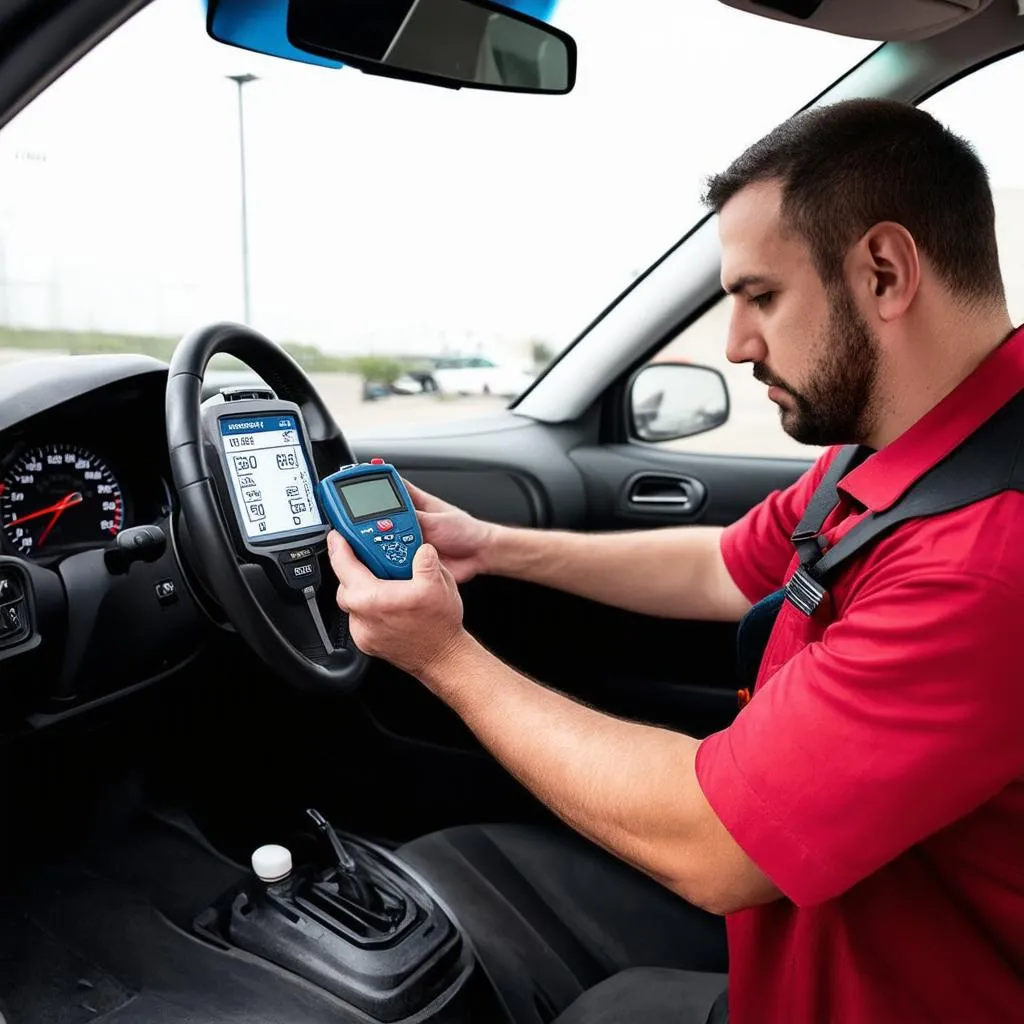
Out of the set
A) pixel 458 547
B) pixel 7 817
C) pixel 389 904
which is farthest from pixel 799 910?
pixel 7 817

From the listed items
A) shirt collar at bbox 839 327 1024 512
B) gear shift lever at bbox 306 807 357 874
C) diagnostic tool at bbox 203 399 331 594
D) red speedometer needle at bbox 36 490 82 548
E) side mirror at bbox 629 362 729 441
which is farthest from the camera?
side mirror at bbox 629 362 729 441

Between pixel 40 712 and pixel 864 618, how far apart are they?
1.17 meters

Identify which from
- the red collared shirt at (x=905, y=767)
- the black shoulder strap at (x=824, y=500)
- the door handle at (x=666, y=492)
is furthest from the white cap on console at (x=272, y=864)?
the door handle at (x=666, y=492)

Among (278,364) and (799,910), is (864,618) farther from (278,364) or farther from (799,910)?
(278,364)

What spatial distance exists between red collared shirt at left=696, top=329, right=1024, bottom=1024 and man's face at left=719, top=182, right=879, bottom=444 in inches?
2.9

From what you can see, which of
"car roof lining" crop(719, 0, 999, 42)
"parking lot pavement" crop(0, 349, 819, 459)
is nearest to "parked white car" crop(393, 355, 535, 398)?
"parking lot pavement" crop(0, 349, 819, 459)

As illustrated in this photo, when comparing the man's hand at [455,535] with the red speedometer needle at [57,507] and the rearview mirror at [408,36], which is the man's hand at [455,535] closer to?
the red speedometer needle at [57,507]

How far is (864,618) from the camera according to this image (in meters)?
1.01

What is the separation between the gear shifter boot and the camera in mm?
1492

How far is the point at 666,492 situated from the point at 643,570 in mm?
708

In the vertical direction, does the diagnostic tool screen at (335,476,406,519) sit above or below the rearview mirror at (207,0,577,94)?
below

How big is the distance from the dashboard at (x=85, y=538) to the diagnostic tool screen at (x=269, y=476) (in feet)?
0.74

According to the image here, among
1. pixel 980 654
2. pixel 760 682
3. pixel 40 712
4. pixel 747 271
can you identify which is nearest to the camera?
pixel 980 654

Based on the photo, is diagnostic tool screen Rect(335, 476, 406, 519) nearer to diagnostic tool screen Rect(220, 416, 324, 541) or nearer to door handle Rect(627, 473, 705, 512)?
diagnostic tool screen Rect(220, 416, 324, 541)
